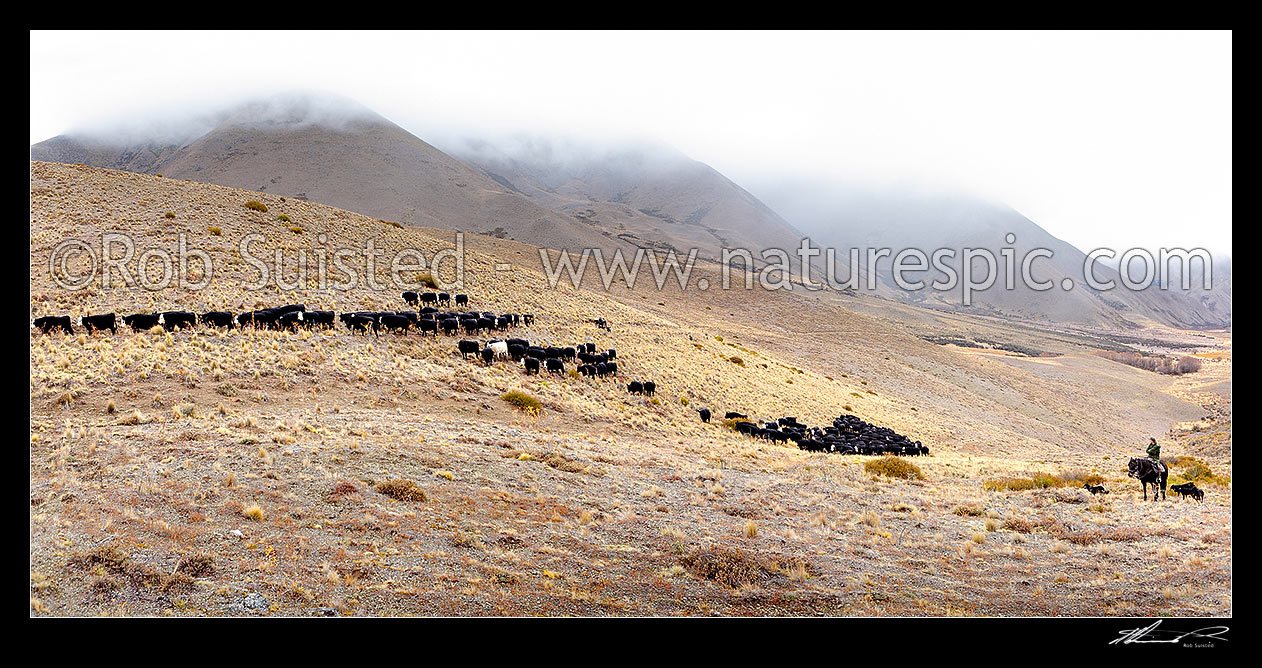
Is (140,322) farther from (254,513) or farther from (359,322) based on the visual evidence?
(254,513)

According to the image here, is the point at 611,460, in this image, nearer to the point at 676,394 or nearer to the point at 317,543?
the point at 317,543

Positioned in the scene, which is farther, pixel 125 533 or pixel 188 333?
pixel 188 333

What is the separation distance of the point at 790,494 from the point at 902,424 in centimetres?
2453

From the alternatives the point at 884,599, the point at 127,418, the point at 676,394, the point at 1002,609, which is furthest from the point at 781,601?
the point at 676,394

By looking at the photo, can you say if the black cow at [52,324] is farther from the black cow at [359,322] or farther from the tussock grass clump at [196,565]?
the tussock grass clump at [196,565]

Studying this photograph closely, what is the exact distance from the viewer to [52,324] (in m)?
18.6

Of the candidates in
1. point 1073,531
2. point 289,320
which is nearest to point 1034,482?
point 1073,531

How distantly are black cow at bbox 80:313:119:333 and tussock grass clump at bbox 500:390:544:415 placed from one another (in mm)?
12889

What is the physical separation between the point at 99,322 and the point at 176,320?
1.98 meters

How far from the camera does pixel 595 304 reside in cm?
4906

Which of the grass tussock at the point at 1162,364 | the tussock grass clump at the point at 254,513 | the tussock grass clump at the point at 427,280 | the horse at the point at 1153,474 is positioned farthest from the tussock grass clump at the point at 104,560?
the grass tussock at the point at 1162,364

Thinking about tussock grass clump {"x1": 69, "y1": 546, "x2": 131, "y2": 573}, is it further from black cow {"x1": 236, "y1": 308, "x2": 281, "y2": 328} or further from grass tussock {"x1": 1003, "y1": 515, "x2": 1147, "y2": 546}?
black cow {"x1": 236, "y1": 308, "x2": 281, "y2": 328}

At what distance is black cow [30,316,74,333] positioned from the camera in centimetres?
1852

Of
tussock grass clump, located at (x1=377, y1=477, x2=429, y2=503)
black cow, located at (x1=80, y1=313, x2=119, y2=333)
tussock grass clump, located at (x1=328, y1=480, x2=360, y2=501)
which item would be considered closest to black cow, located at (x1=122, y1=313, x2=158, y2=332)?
A: black cow, located at (x1=80, y1=313, x2=119, y2=333)
